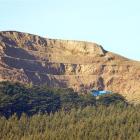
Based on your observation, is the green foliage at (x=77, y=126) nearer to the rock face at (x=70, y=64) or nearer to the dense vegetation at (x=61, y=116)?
the dense vegetation at (x=61, y=116)

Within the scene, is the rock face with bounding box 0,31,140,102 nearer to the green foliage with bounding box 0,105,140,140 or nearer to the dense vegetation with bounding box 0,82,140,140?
the dense vegetation with bounding box 0,82,140,140

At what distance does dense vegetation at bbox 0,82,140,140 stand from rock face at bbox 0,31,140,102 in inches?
1363

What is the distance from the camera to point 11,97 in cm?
12488

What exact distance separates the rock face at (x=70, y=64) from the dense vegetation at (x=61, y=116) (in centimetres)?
3461

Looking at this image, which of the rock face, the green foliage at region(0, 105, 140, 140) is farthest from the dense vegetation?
the rock face

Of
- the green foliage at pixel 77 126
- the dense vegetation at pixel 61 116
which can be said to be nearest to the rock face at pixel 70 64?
the dense vegetation at pixel 61 116

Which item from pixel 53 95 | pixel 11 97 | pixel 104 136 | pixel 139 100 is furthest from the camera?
pixel 139 100

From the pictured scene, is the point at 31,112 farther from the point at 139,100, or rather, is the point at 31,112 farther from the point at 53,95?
the point at 139,100

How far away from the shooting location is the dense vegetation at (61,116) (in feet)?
319

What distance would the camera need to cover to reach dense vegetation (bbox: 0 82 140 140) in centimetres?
9719

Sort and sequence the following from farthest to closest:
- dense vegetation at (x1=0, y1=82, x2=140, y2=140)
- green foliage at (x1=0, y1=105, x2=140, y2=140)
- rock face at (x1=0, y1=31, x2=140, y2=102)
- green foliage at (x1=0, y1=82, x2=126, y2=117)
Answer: rock face at (x1=0, y1=31, x2=140, y2=102), green foliage at (x1=0, y1=82, x2=126, y2=117), dense vegetation at (x1=0, y1=82, x2=140, y2=140), green foliage at (x1=0, y1=105, x2=140, y2=140)

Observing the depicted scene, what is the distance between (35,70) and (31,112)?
50.8 m

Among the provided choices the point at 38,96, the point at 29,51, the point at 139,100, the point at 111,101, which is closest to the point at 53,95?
the point at 38,96

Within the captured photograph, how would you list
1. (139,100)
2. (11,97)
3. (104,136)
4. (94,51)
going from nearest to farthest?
→ (104,136) → (11,97) → (139,100) → (94,51)
